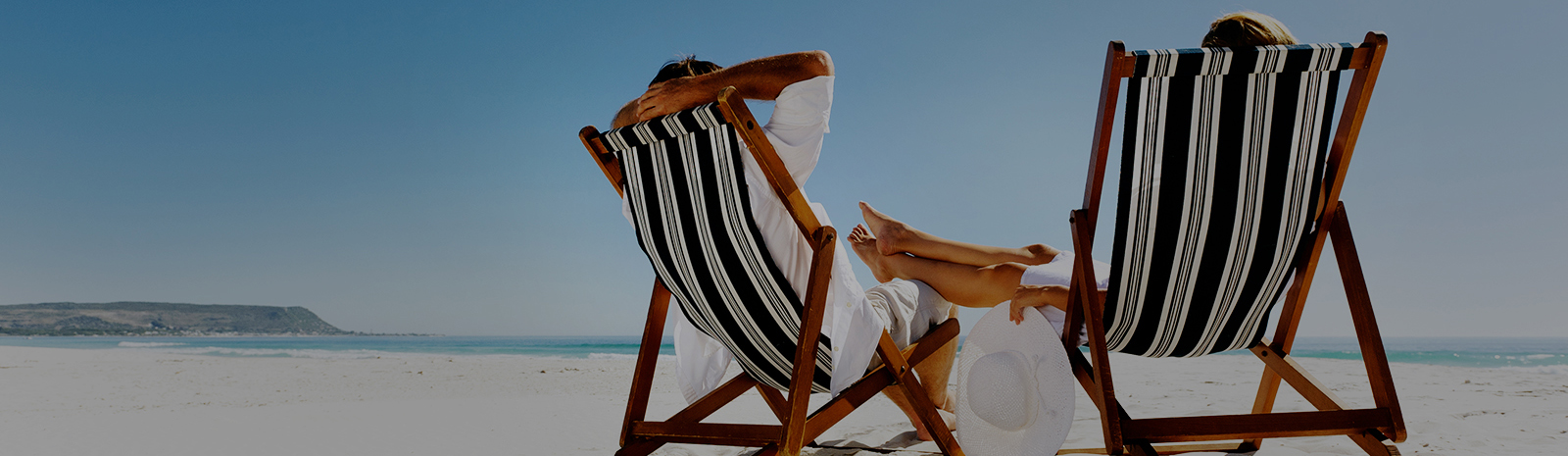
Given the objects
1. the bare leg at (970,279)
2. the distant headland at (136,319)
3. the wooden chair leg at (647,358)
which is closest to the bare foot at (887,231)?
the bare leg at (970,279)

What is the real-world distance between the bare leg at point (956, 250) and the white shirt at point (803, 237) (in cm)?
70

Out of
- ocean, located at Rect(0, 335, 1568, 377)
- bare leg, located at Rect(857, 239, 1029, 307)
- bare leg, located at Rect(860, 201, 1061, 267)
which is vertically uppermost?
bare leg, located at Rect(860, 201, 1061, 267)

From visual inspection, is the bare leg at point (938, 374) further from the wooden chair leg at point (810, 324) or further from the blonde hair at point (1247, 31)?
the blonde hair at point (1247, 31)

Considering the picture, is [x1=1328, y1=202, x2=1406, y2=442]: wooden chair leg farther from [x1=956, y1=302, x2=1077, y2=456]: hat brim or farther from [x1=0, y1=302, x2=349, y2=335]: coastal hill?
[x1=0, y1=302, x2=349, y2=335]: coastal hill

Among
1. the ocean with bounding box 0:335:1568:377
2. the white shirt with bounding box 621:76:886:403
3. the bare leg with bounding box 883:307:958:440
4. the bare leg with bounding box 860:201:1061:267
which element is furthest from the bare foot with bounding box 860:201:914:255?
the ocean with bounding box 0:335:1568:377

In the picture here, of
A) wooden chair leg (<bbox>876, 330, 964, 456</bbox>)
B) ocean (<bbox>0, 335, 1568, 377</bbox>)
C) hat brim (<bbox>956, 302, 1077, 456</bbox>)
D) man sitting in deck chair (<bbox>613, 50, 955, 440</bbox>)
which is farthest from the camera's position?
ocean (<bbox>0, 335, 1568, 377</bbox>)

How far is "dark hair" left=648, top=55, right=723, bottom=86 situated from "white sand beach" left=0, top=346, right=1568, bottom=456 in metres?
1.54

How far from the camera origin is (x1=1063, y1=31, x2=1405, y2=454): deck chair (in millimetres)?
1422

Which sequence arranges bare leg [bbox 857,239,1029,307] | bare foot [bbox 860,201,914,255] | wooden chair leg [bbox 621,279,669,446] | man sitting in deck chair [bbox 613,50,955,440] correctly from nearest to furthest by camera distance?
man sitting in deck chair [bbox 613,50,955,440], wooden chair leg [bbox 621,279,669,446], bare leg [bbox 857,239,1029,307], bare foot [bbox 860,201,914,255]

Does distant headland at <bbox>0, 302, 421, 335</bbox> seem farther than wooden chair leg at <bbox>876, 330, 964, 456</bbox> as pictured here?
Yes

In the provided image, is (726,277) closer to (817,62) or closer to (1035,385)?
(817,62)

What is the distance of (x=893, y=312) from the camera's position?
2199mm

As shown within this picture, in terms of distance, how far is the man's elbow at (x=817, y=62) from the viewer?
1.62 m

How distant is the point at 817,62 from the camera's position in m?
1.62
